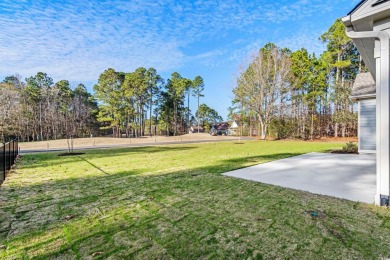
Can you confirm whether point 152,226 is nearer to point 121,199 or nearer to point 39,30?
point 121,199

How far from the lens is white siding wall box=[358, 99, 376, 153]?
824 cm

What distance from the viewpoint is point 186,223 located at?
8.43 feet

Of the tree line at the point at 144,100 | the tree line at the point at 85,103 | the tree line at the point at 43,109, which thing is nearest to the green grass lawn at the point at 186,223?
the tree line at the point at 43,109

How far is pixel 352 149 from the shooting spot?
33.1ft

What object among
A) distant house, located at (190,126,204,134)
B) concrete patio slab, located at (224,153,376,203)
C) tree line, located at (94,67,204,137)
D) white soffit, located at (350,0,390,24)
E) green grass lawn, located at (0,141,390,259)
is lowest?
concrete patio slab, located at (224,153,376,203)

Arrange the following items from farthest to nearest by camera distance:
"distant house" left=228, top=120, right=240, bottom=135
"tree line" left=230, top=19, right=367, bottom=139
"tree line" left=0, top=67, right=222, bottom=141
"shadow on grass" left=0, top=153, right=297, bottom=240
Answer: "tree line" left=0, top=67, right=222, bottom=141
"tree line" left=230, top=19, right=367, bottom=139
"distant house" left=228, top=120, right=240, bottom=135
"shadow on grass" left=0, top=153, right=297, bottom=240

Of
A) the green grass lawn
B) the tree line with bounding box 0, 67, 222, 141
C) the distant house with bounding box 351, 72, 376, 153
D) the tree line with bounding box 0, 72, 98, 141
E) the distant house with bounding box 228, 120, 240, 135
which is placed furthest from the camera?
the tree line with bounding box 0, 67, 222, 141

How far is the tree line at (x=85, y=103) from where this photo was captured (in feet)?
90.7

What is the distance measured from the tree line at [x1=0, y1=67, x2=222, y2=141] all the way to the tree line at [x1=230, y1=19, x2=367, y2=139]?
17903 mm

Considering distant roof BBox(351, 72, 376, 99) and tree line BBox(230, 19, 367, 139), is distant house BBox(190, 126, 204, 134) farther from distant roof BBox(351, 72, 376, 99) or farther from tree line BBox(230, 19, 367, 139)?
distant roof BBox(351, 72, 376, 99)

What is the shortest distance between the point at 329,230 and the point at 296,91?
A: 27482 millimetres

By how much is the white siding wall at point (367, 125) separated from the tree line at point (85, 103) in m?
29.0

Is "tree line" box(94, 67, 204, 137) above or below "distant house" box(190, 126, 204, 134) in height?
above

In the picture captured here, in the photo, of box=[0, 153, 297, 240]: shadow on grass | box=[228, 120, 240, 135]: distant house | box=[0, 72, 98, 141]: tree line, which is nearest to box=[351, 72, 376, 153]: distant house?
box=[0, 153, 297, 240]: shadow on grass
